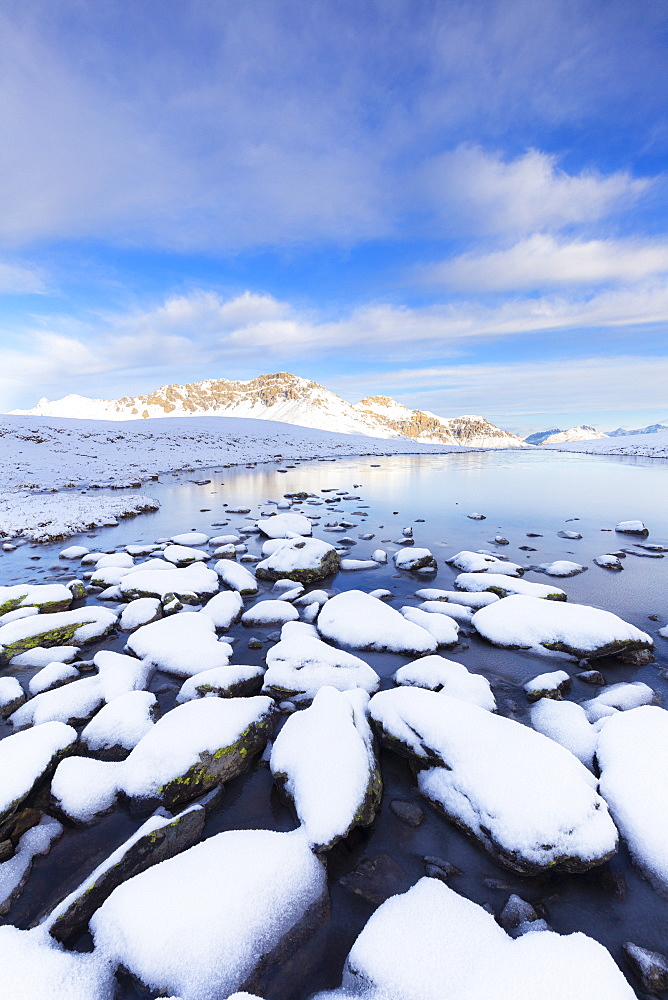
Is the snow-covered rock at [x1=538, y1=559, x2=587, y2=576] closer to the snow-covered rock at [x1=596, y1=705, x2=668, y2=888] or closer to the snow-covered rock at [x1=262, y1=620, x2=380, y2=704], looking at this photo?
the snow-covered rock at [x1=596, y1=705, x2=668, y2=888]

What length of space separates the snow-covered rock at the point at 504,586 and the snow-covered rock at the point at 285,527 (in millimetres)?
7157

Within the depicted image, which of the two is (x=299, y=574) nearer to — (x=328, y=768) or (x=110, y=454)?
(x=328, y=768)

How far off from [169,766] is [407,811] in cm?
296

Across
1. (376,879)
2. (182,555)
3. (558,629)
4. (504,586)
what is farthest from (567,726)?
(182,555)

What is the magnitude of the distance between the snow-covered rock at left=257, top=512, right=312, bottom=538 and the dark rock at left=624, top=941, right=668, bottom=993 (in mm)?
13377

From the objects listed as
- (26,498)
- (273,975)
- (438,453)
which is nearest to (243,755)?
(273,975)

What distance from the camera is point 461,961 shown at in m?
3.13

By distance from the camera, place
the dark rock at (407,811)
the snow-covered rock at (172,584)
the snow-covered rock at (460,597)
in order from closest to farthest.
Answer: the dark rock at (407,811)
the snow-covered rock at (460,597)
the snow-covered rock at (172,584)

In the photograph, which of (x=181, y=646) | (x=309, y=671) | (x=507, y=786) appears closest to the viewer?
(x=507, y=786)

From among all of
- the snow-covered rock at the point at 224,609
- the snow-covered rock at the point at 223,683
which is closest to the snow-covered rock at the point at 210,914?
the snow-covered rock at the point at 223,683

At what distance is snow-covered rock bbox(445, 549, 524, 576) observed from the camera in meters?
12.3

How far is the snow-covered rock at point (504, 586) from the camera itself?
401 inches

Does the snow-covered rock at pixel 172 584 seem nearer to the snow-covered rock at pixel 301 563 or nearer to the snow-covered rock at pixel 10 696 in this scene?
the snow-covered rock at pixel 301 563

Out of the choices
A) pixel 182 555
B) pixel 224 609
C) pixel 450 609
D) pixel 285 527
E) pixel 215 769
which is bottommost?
pixel 215 769
